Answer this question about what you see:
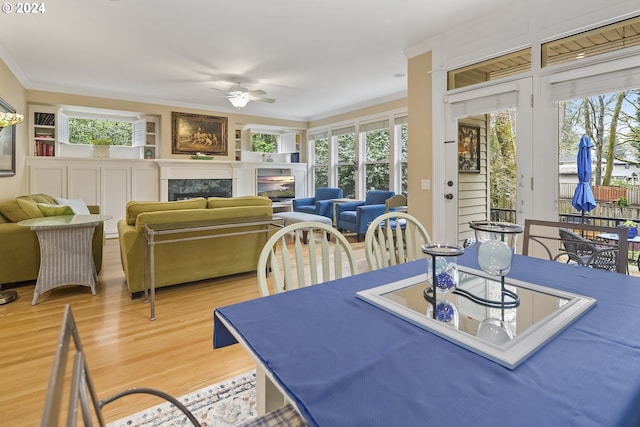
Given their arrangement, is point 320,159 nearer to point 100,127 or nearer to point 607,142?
point 100,127

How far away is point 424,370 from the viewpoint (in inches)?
30.9

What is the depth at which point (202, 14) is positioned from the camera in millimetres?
3250

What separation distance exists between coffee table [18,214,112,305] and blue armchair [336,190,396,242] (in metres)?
3.81

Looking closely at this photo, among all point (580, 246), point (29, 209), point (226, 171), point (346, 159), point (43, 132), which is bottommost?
point (580, 246)

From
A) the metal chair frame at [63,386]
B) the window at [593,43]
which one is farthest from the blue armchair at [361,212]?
the metal chair frame at [63,386]

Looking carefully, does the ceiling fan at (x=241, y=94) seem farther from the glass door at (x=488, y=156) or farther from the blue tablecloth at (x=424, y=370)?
the blue tablecloth at (x=424, y=370)

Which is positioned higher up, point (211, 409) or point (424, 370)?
point (424, 370)

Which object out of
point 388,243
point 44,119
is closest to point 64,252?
point 388,243

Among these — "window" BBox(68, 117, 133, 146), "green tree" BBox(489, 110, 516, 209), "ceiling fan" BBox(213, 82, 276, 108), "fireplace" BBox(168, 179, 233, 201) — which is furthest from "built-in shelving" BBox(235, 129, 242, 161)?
"green tree" BBox(489, 110, 516, 209)

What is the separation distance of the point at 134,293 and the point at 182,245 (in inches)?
24.6

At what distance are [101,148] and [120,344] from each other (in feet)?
17.3

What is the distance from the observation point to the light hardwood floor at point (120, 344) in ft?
6.04

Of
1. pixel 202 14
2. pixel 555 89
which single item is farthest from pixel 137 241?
pixel 555 89

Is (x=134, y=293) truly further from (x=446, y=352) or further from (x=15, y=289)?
(x=446, y=352)
